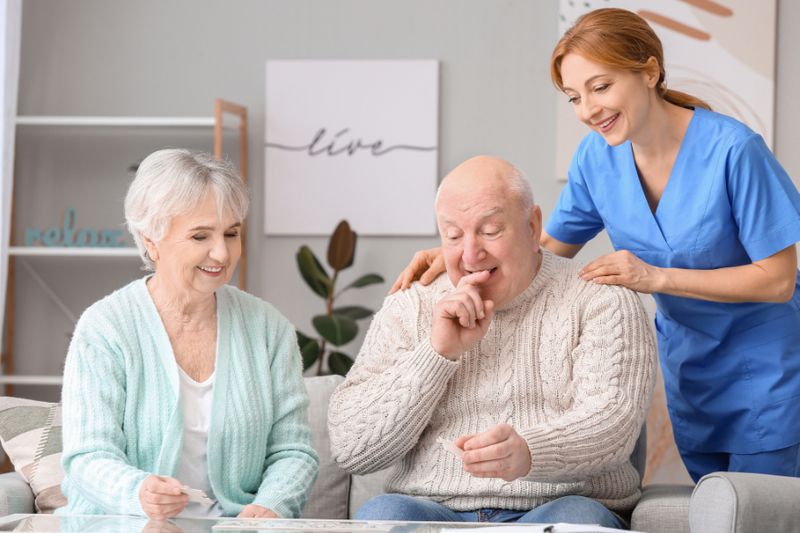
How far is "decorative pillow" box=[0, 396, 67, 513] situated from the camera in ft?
7.27

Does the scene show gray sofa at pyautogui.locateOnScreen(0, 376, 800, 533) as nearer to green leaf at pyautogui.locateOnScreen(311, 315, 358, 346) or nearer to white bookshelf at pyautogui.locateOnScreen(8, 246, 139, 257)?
green leaf at pyautogui.locateOnScreen(311, 315, 358, 346)

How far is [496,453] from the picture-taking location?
5.45 feet

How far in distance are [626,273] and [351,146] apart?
7.86 feet

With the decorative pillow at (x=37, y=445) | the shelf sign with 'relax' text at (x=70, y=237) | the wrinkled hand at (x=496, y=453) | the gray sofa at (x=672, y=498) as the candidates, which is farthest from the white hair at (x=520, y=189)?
the shelf sign with 'relax' text at (x=70, y=237)

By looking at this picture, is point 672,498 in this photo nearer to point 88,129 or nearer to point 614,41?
point 614,41

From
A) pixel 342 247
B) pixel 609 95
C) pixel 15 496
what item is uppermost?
pixel 609 95

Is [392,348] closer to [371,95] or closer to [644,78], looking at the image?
[644,78]

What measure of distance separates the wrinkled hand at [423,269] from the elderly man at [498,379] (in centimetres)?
8

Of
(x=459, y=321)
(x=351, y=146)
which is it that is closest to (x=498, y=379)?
(x=459, y=321)

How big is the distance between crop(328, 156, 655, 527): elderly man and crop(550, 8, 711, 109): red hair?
27 centimetres

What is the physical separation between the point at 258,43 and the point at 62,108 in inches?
33.5

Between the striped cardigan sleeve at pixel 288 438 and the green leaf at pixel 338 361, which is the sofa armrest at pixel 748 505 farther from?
the green leaf at pixel 338 361

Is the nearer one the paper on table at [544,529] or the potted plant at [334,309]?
the paper on table at [544,529]

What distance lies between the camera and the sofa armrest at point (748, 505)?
5.43ft
